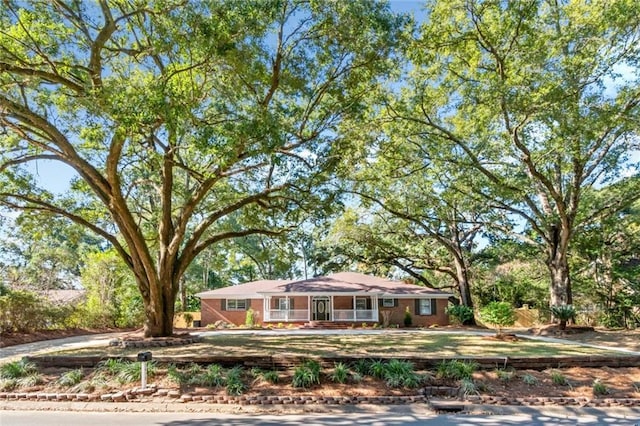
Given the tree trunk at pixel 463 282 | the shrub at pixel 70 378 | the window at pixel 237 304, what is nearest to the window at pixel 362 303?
the tree trunk at pixel 463 282

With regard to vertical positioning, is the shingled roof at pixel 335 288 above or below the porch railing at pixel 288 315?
above

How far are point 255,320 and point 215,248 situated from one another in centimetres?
849

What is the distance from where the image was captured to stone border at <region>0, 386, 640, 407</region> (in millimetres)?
7438

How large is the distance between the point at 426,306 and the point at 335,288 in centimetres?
597

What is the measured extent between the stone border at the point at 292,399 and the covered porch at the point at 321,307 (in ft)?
65.3

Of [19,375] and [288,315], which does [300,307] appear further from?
[19,375]

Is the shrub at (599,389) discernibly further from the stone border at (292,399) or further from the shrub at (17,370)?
the shrub at (17,370)

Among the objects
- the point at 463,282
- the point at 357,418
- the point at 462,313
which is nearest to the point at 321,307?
the point at 462,313

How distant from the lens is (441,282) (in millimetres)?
34938

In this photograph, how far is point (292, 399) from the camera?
7.48 meters

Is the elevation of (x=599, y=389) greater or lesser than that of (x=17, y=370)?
lesser

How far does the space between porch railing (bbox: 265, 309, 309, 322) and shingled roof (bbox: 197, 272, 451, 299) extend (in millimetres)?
1395

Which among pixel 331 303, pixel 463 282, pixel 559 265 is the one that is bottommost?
pixel 331 303

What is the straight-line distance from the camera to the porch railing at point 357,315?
2736cm
